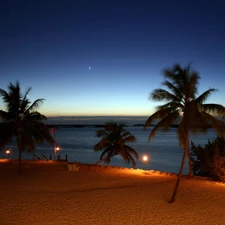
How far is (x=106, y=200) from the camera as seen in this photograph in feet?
29.7

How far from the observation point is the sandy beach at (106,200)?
731cm

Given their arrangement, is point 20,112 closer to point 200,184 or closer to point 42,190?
point 42,190

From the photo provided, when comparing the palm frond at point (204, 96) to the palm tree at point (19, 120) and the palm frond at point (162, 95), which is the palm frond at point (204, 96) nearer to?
the palm frond at point (162, 95)

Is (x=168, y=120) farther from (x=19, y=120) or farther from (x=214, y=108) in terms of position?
(x=19, y=120)

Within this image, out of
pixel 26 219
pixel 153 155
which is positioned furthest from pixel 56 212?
pixel 153 155

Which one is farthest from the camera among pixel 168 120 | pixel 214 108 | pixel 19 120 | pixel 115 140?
pixel 115 140

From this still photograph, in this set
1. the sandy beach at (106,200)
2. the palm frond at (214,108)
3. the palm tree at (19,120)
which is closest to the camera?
the sandy beach at (106,200)

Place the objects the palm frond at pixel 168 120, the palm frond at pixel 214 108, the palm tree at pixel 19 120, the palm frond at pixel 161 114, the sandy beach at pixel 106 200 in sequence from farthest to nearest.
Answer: the palm tree at pixel 19 120
the palm frond at pixel 161 114
the palm frond at pixel 168 120
the palm frond at pixel 214 108
the sandy beach at pixel 106 200

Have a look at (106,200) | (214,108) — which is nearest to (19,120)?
(106,200)

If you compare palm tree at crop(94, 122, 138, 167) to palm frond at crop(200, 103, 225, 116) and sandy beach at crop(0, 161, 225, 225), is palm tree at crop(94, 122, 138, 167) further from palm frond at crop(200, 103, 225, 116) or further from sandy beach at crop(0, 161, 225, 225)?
palm frond at crop(200, 103, 225, 116)

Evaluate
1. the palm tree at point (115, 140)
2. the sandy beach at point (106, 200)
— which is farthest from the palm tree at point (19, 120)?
the palm tree at point (115, 140)

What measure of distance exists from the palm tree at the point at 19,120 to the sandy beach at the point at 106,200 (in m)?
2.39

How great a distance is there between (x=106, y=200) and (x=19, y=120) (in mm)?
8006

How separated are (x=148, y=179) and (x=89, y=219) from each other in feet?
20.6
